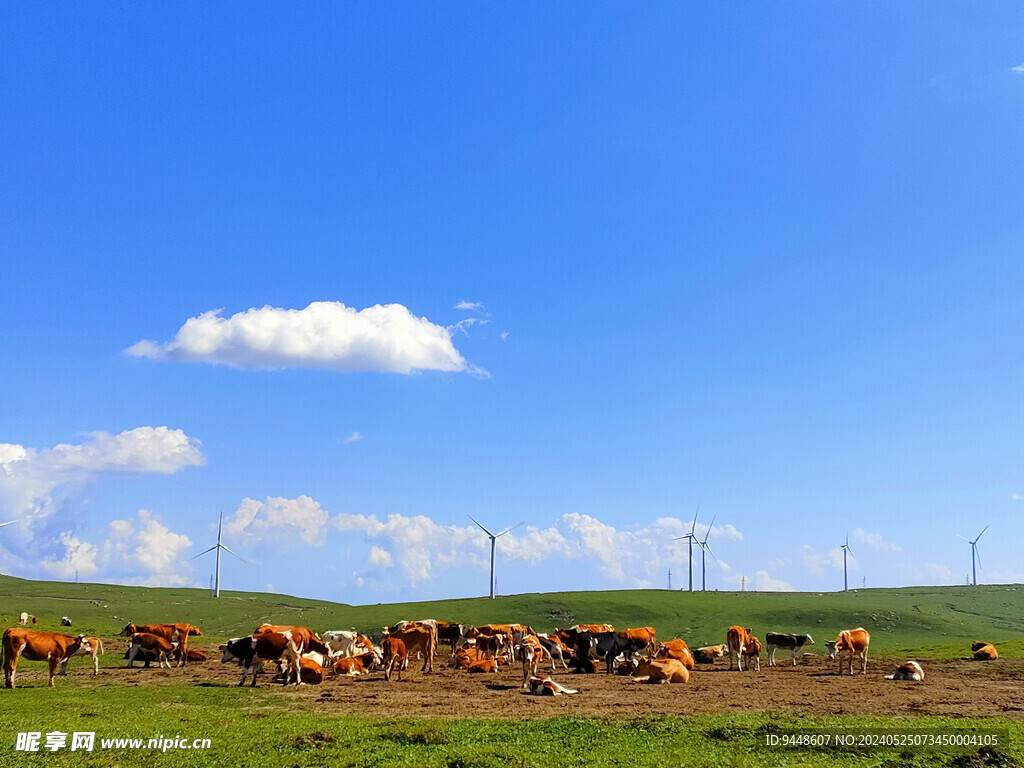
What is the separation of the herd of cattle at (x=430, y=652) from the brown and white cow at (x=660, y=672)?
0.13 feet

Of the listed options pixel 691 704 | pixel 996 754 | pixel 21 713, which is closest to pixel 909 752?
pixel 996 754

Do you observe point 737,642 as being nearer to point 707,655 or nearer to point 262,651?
point 707,655

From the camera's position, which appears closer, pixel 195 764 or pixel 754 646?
pixel 195 764

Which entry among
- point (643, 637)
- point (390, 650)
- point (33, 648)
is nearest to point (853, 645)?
point (643, 637)

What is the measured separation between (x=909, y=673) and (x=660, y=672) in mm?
10937

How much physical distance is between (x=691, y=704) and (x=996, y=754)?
10.0m

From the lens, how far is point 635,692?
98.5 feet

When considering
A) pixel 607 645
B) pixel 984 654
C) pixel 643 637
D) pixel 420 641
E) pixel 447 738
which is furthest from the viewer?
pixel 984 654

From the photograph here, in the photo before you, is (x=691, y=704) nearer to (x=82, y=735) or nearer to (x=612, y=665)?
(x=612, y=665)

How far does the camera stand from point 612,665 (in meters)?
38.7

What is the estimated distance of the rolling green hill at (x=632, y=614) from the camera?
74125 mm

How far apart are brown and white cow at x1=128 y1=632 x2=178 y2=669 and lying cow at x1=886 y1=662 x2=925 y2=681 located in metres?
32.0

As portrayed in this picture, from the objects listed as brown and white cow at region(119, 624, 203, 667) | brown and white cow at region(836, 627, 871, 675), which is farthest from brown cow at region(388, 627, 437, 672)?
brown and white cow at region(836, 627, 871, 675)

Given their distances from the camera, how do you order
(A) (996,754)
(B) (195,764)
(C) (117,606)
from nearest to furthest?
(B) (195,764), (A) (996,754), (C) (117,606)
